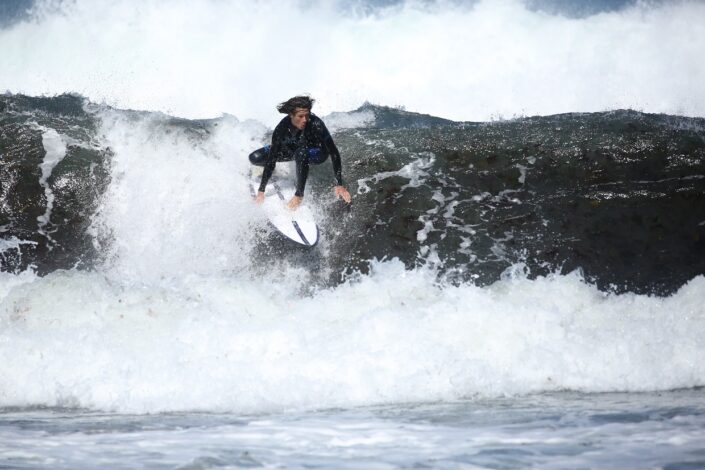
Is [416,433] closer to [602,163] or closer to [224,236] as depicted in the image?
[224,236]

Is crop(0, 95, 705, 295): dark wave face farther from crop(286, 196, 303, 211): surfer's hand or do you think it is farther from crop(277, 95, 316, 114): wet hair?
crop(277, 95, 316, 114): wet hair

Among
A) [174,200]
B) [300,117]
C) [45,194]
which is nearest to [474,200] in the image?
[300,117]

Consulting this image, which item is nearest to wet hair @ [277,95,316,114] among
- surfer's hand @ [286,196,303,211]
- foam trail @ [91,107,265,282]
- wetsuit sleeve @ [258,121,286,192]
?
Result: wetsuit sleeve @ [258,121,286,192]

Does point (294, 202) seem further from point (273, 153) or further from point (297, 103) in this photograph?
point (297, 103)

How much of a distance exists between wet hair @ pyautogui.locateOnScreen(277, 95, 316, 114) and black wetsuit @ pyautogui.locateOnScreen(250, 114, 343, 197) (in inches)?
11.2

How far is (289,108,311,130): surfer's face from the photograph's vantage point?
23.1 ft

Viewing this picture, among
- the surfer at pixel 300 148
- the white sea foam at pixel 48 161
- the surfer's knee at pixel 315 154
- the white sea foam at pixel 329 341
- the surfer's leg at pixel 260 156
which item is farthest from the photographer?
the surfer's leg at pixel 260 156

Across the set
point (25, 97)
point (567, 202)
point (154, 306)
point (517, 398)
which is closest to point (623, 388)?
point (517, 398)

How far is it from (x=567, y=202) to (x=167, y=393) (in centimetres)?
597

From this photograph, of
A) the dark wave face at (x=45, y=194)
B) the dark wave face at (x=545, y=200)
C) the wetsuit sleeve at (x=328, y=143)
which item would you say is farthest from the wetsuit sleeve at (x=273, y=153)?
the dark wave face at (x=45, y=194)

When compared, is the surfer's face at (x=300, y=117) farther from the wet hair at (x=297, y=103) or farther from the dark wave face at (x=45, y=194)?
the dark wave face at (x=45, y=194)

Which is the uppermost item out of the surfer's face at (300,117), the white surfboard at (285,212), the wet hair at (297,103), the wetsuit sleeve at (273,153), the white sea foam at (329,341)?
the wet hair at (297,103)

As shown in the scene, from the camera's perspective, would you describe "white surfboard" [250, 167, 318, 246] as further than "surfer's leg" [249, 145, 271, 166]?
No

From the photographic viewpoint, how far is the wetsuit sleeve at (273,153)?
24.4 feet
